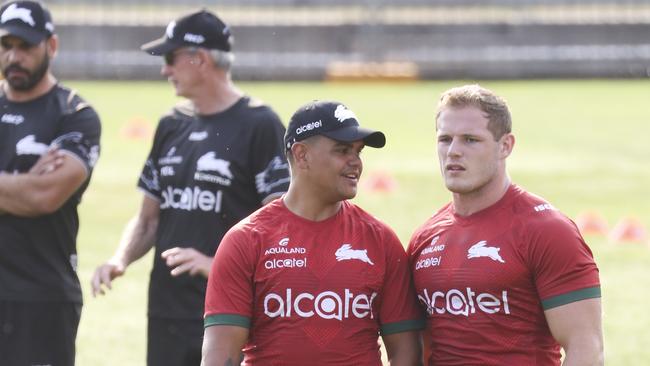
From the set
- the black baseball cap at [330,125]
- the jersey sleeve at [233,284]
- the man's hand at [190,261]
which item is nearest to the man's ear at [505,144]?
the black baseball cap at [330,125]

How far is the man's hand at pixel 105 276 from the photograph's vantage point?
7.25 meters

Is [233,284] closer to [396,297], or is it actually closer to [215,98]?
[396,297]

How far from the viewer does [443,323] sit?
586 cm

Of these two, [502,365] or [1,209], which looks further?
[1,209]

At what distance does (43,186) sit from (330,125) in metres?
2.09

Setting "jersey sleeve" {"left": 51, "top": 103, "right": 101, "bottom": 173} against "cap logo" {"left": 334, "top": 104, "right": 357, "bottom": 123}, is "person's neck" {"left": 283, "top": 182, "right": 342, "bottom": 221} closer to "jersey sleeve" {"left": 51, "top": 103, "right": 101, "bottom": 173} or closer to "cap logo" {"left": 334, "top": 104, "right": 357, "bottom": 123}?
"cap logo" {"left": 334, "top": 104, "right": 357, "bottom": 123}

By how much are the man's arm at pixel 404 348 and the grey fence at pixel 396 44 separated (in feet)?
93.3

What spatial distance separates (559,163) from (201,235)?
15025 mm

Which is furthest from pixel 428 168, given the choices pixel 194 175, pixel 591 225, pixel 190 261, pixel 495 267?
pixel 495 267

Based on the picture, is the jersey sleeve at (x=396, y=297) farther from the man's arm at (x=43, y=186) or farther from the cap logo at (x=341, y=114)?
the man's arm at (x=43, y=186)

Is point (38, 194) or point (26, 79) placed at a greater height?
point (26, 79)

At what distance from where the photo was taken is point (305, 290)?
5840mm

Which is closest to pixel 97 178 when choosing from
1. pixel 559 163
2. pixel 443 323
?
pixel 559 163

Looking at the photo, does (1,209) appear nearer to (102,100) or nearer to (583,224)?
(583,224)
